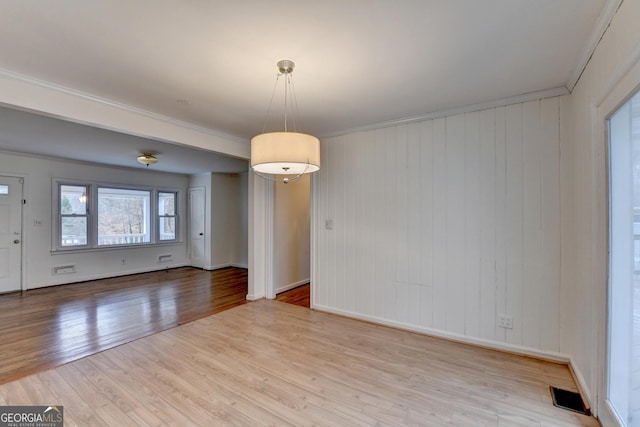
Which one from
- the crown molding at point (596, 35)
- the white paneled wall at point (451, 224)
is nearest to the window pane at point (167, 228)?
the white paneled wall at point (451, 224)

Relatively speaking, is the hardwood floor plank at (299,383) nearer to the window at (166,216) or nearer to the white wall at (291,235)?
the white wall at (291,235)

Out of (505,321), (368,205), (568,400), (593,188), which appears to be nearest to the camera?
(593,188)

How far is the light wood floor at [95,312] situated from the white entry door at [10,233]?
0.30 m

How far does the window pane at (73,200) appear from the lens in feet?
18.4

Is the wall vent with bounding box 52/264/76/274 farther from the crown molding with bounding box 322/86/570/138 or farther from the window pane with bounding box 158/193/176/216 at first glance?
the crown molding with bounding box 322/86/570/138

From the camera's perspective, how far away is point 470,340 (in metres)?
2.98

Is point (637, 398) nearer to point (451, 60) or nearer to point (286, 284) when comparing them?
point (451, 60)

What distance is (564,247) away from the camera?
2553 mm

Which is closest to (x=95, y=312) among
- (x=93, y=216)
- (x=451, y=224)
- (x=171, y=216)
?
(x=93, y=216)

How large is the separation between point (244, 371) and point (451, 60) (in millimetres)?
2937

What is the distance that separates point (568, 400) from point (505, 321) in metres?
0.80

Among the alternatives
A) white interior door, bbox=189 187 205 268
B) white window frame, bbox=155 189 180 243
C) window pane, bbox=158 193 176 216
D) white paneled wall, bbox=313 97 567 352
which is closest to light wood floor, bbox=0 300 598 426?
white paneled wall, bbox=313 97 567 352

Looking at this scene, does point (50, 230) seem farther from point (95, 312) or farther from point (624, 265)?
point (624, 265)

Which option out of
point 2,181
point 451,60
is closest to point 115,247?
point 2,181
